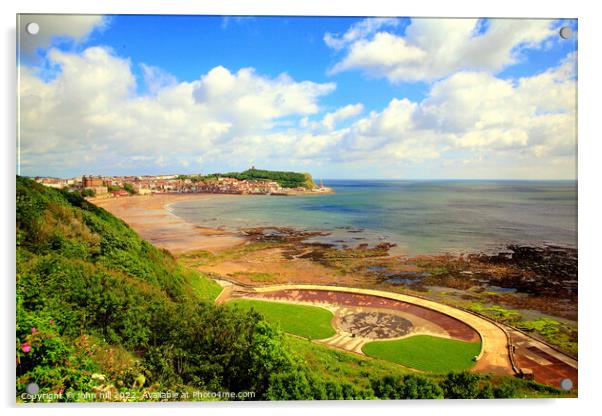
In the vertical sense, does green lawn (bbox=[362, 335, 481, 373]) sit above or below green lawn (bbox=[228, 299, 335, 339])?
below

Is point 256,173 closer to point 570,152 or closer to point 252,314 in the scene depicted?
point 252,314

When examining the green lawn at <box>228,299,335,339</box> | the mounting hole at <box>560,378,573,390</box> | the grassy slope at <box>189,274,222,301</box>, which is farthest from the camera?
the grassy slope at <box>189,274,222,301</box>

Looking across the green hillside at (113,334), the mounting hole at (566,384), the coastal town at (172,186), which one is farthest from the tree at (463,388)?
the coastal town at (172,186)

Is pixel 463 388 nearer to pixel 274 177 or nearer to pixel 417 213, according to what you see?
pixel 417 213

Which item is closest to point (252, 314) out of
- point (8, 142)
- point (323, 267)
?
point (323, 267)

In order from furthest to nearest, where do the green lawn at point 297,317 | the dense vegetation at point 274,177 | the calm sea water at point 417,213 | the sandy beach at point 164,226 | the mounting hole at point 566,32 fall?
the dense vegetation at point 274,177 → the sandy beach at point 164,226 → the calm sea water at point 417,213 → the green lawn at point 297,317 → the mounting hole at point 566,32

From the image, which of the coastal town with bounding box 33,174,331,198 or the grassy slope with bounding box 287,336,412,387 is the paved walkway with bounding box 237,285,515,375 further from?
the coastal town with bounding box 33,174,331,198

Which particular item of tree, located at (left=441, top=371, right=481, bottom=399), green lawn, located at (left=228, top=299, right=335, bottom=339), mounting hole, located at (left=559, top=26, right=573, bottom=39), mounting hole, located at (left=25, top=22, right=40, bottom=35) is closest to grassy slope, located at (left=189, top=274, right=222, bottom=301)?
green lawn, located at (left=228, top=299, right=335, bottom=339)

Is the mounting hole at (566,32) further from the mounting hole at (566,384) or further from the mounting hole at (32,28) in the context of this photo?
the mounting hole at (32,28)
